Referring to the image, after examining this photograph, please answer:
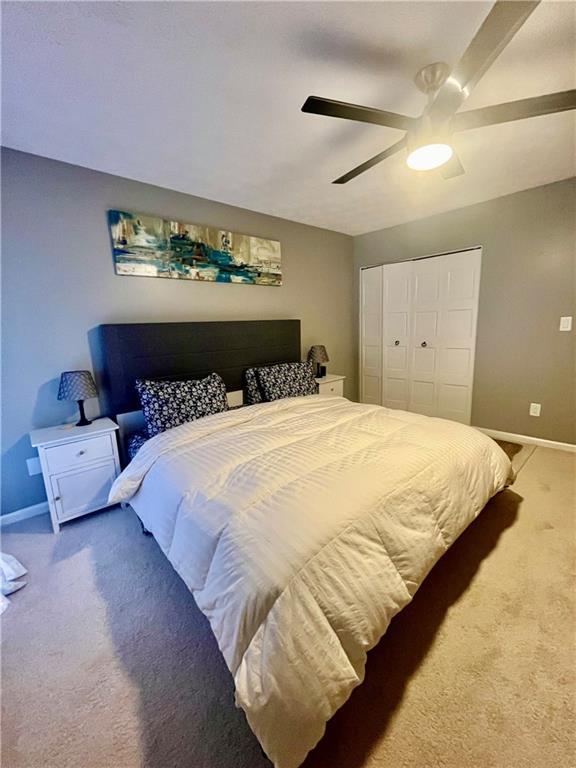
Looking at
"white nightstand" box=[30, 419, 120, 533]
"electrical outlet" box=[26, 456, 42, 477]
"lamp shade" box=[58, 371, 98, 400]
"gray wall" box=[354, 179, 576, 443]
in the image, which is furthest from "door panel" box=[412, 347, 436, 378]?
"electrical outlet" box=[26, 456, 42, 477]

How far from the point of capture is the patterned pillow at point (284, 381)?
2961mm

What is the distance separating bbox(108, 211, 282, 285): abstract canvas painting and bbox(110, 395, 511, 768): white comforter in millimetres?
1471

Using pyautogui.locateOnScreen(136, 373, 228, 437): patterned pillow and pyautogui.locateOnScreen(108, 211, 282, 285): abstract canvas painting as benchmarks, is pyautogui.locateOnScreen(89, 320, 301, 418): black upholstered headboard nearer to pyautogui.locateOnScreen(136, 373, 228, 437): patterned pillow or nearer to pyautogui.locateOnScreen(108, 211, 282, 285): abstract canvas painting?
pyautogui.locateOnScreen(136, 373, 228, 437): patterned pillow

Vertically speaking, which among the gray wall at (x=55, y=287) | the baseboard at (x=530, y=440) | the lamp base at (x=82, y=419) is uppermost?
the gray wall at (x=55, y=287)

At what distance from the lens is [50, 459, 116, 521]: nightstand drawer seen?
2.06 m

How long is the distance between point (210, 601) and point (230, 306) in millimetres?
2564

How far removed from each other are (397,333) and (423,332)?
0.33 meters

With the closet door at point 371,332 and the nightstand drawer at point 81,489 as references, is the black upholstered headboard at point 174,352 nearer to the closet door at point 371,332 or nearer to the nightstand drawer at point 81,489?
the nightstand drawer at point 81,489

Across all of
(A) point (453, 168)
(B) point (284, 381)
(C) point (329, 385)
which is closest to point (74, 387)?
(B) point (284, 381)

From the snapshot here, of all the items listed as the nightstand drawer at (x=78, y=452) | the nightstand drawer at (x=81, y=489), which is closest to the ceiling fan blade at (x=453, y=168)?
the nightstand drawer at (x=78, y=452)

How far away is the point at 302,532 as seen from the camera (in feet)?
3.58

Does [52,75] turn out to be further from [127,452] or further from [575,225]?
[575,225]

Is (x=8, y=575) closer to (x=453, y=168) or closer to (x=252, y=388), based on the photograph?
(x=252, y=388)

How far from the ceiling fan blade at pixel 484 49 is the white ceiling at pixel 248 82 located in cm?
27
